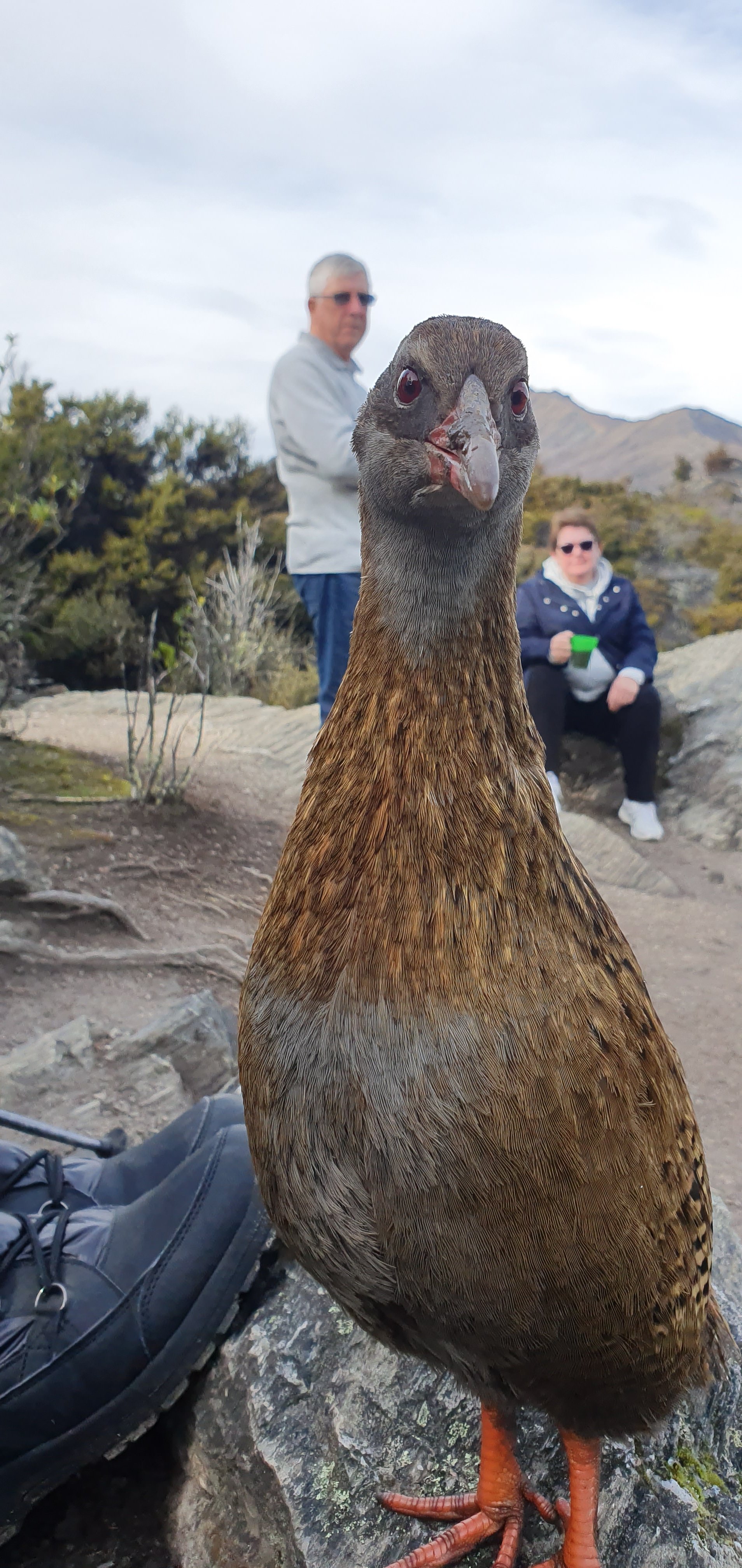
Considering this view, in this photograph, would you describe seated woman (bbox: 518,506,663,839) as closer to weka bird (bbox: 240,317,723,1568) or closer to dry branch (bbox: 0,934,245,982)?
dry branch (bbox: 0,934,245,982)

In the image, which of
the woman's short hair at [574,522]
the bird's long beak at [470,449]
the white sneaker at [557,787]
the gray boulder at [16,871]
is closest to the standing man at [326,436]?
the gray boulder at [16,871]

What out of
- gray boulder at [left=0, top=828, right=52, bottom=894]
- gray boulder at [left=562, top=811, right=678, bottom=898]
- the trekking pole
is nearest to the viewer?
the trekking pole

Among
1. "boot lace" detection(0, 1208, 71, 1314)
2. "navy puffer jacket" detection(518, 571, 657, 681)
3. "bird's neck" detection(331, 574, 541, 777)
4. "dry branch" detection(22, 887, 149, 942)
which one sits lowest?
"boot lace" detection(0, 1208, 71, 1314)

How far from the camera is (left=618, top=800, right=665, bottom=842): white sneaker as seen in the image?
7570 mm

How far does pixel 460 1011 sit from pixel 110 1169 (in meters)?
1.61

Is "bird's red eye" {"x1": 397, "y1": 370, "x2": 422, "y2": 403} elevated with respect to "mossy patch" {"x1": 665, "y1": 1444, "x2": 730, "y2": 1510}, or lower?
elevated

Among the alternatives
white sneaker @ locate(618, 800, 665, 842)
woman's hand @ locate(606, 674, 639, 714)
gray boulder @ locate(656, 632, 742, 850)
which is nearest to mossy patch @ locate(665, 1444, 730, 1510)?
woman's hand @ locate(606, 674, 639, 714)

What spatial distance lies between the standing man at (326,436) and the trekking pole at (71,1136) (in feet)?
7.33

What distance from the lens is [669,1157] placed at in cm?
155

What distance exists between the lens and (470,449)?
4.67 feet

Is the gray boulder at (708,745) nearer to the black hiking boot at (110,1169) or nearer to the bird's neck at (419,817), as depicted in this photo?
the black hiking boot at (110,1169)

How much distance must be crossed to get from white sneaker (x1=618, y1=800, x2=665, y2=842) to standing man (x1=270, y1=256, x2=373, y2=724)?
11.5 feet

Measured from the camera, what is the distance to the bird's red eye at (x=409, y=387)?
155 centimetres

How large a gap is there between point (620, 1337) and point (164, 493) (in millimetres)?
14065
